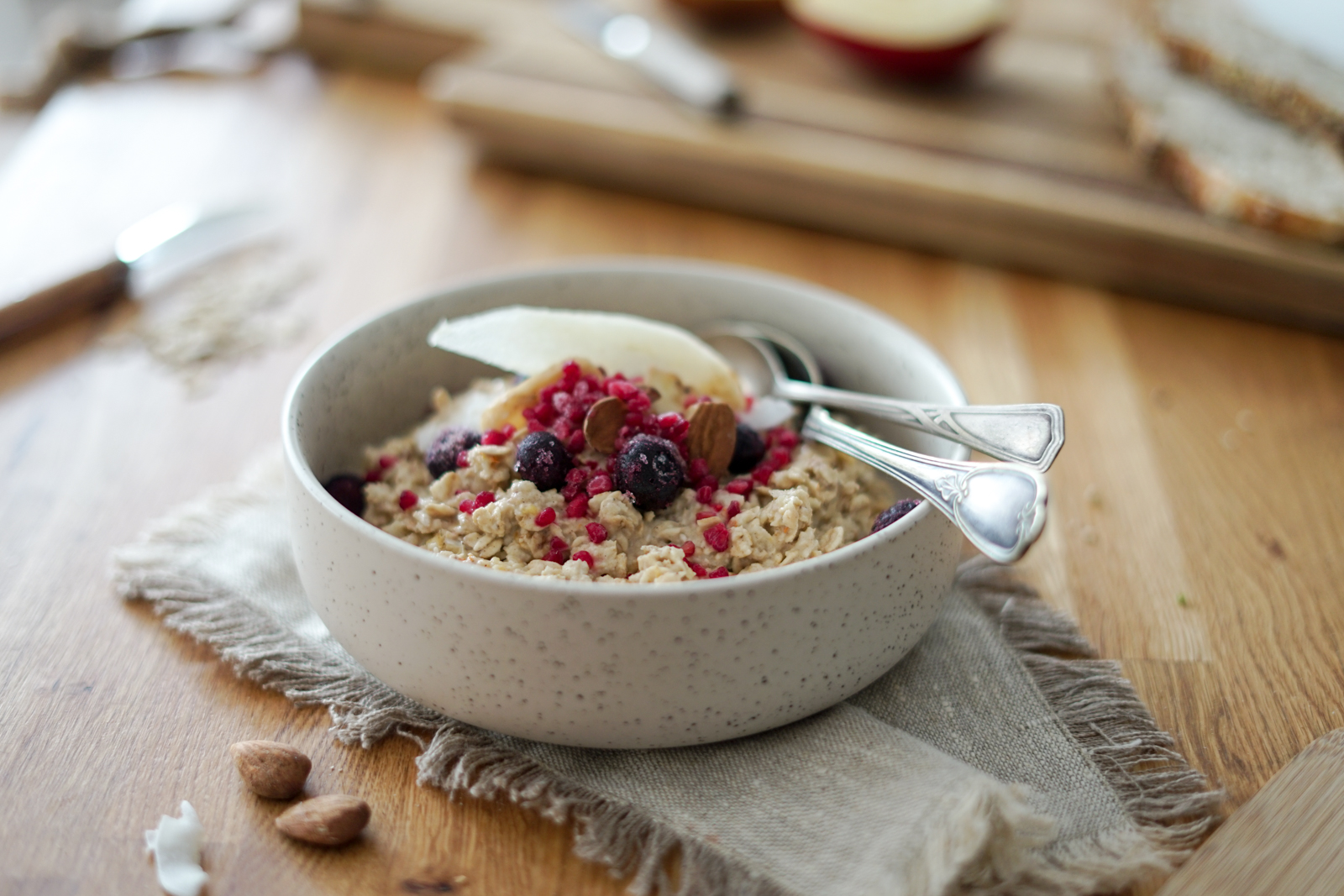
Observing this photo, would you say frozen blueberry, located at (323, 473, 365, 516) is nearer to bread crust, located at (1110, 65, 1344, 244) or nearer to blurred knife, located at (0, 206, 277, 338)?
blurred knife, located at (0, 206, 277, 338)

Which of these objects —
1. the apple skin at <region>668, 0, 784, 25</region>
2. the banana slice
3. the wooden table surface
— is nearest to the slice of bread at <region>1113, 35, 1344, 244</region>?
the wooden table surface

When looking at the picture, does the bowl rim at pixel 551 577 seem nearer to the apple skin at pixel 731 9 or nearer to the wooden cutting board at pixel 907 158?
the wooden cutting board at pixel 907 158

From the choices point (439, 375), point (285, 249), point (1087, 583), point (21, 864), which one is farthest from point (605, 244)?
point (21, 864)

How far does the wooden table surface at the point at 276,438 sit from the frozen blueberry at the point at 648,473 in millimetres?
317

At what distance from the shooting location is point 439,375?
1376mm

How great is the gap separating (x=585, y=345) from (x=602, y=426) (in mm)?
163

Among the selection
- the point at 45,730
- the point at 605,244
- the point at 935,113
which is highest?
the point at 935,113

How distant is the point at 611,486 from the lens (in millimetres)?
1080

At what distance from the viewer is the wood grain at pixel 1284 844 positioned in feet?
2.96

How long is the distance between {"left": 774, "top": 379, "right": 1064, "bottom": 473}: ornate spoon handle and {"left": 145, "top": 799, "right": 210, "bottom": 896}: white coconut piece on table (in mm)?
778

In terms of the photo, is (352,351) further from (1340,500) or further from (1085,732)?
(1340,500)

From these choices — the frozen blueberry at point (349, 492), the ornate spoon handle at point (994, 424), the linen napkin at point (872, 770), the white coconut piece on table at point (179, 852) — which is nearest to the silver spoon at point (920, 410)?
the ornate spoon handle at point (994, 424)

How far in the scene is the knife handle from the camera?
1627mm

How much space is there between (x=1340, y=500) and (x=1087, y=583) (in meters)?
0.43
